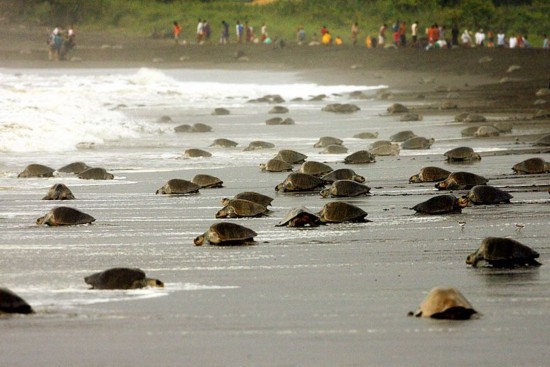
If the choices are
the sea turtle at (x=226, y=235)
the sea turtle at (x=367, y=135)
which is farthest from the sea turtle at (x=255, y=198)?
the sea turtle at (x=367, y=135)

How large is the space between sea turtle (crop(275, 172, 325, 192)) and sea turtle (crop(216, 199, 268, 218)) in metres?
1.76

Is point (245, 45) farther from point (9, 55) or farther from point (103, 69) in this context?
point (9, 55)

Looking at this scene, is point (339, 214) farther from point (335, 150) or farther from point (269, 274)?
point (335, 150)

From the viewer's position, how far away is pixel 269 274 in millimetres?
6992

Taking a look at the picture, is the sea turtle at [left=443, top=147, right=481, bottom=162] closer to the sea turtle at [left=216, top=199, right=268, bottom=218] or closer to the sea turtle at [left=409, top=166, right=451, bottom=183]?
the sea turtle at [left=409, top=166, right=451, bottom=183]

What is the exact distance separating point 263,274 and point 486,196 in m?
3.54

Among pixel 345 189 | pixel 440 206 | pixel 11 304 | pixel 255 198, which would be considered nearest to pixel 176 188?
pixel 255 198

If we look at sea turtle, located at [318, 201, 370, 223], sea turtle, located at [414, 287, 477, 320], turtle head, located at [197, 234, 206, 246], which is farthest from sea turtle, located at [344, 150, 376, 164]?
sea turtle, located at [414, 287, 477, 320]

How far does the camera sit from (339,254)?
768 cm

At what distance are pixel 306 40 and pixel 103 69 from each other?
43.6ft

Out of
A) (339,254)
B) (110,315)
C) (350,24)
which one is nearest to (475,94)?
(339,254)

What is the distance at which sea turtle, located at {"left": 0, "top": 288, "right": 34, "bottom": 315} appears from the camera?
18.8 feet

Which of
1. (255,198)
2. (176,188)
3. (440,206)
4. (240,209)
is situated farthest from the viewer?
(176,188)

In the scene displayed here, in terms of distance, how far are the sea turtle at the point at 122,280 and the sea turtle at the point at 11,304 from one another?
27.7 inches
